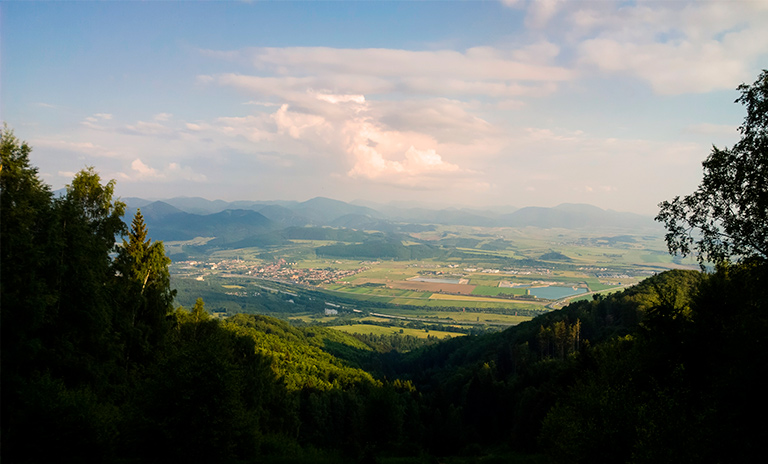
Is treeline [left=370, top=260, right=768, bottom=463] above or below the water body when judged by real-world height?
above

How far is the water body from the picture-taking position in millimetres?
161875

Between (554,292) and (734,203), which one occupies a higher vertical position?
(734,203)

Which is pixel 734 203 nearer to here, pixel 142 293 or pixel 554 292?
pixel 142 293

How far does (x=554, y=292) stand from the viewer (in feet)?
561

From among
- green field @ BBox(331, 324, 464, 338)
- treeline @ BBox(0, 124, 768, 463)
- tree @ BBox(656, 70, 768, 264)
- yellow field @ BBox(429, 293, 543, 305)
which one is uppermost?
tree @ BBox(656, 70, 768, 264)

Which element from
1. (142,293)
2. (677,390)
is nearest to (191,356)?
(142,293)

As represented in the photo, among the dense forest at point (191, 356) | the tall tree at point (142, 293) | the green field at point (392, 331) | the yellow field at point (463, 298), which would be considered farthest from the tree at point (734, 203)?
the yellow field at point (463, 298)

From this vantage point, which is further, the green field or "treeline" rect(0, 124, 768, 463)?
the green field

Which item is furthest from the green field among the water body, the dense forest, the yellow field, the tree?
the tree

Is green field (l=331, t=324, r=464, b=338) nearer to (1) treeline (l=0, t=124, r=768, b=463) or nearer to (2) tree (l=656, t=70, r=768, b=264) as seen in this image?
(1) treeline (l=0, t=124, r=768, b=463)

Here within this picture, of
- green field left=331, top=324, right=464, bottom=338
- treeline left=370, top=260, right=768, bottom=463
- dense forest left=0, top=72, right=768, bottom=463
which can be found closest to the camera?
treeline left=370, top=260, right=768, bottom=463

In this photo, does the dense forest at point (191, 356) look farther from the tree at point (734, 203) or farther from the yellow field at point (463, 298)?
the yellow field at point (463, 298)

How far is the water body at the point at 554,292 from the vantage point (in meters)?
162

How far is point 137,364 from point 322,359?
51357 mm
